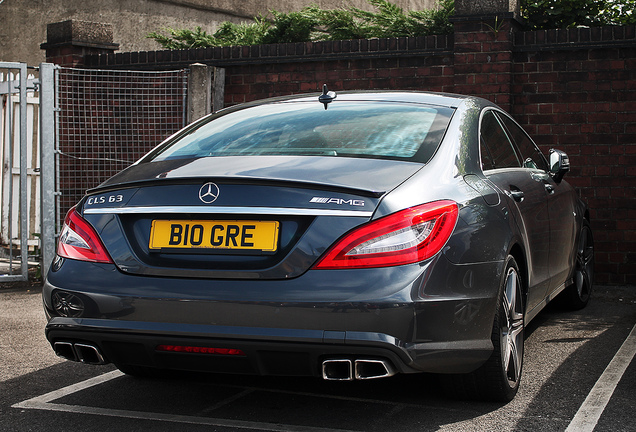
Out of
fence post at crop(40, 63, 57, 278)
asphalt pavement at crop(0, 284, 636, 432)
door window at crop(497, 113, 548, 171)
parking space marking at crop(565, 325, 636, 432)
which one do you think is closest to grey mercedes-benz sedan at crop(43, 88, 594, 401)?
asphalt pavement at crop(0, 284, 636, 432)

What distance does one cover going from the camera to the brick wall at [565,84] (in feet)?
23.9

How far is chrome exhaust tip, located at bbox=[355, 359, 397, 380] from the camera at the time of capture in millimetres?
2940

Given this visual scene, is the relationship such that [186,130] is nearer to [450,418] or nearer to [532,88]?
[450,418]

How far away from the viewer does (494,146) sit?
4164 mm

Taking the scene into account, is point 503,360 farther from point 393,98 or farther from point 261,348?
point 393,98

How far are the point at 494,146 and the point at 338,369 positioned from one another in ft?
5.59

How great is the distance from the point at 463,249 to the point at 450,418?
77cm

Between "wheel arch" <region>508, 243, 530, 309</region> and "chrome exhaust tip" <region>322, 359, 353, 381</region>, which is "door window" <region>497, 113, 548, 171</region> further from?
"chrome exhaust tip" <region>322, 359, 353, 381</region>

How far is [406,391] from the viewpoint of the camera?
3852 mm

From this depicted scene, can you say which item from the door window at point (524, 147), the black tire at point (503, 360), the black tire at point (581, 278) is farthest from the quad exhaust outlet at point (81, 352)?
the black tire at point (581, 278)

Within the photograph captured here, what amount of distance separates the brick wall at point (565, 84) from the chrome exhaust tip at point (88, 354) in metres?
5.26

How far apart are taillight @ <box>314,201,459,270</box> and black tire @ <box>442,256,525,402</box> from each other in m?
0.62

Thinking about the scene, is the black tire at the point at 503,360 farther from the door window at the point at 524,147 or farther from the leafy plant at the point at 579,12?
the leafy plant at the point at 579,12

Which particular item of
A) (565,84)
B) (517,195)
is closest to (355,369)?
(517,195)
